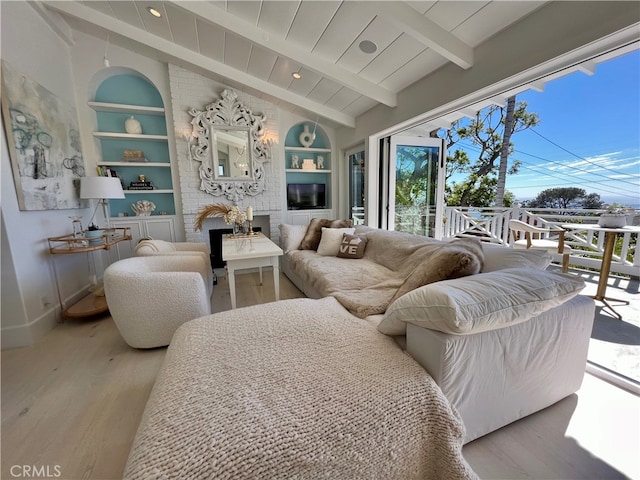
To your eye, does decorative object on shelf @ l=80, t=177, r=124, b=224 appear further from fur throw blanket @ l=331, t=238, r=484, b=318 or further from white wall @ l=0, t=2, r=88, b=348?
fur throw blanket @ l=331, t=238, r=484, b=318

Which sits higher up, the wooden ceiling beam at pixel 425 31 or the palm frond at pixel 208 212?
the wooden ceiling beam at pixel 425 31

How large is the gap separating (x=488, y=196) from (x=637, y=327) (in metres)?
5.36

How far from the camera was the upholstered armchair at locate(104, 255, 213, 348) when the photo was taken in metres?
1.80

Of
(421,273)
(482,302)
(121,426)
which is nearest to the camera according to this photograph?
(482,302)

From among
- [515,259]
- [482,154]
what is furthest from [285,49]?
[482,154]

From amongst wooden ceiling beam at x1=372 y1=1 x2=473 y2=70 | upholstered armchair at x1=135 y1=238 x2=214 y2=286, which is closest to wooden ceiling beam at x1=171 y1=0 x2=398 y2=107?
wooden ceiling beam at x1=372 y1=1 x2=473 y2=70

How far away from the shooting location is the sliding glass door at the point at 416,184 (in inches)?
144

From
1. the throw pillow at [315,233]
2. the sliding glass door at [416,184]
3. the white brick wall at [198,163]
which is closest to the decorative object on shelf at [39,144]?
the white brick wall at [198,163]

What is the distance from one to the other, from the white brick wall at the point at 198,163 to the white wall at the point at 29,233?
48.6 inches

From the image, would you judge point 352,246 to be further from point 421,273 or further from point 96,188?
point 96,188

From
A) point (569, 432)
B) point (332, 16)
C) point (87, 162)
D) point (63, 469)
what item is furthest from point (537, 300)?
point (87, 162)

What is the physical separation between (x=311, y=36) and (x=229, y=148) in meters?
2.09
